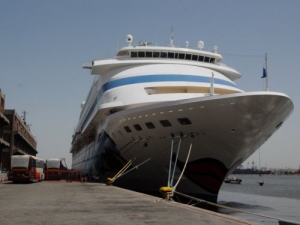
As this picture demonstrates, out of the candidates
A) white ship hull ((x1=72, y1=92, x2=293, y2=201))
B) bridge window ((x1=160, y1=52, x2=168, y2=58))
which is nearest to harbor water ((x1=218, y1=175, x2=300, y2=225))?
white ship hull ((x1=72, y1=92, x2=293, y2=201))

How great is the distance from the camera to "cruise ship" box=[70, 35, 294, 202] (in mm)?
17562

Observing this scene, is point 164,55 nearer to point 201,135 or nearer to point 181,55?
point 181,55

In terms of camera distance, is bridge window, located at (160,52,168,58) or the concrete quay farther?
bridge window, located at (160,52,168,58)

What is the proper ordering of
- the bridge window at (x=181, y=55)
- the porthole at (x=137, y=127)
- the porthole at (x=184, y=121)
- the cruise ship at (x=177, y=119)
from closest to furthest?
the cruise ship at (x=177, y=119)
the porthole at (x=184, y=121)
the porthole at (x=137, y=127)
the bridge window at (x=181, y=55)

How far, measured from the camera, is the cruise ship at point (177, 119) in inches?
691

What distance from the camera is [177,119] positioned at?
18656 mm

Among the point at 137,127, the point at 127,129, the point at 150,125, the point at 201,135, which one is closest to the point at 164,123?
the point at 150,125

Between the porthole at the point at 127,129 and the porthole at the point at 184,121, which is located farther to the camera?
the porthole at the point at 127,129

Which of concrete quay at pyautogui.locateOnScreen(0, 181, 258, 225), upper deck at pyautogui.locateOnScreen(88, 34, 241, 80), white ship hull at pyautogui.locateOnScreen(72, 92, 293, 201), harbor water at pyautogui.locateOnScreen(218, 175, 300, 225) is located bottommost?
harbor water at pyautogui.locateOnScreen(218, 175, 300, 225)

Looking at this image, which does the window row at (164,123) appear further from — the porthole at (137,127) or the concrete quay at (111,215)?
the concrete quay at (111,215)

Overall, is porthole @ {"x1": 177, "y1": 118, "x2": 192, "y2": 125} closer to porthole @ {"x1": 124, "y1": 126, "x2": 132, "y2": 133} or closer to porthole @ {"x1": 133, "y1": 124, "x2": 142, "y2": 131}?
porthole @ {"x1": 133, "y1": 124, "x2": 142, "y2": 131}

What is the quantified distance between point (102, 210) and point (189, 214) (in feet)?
8.46

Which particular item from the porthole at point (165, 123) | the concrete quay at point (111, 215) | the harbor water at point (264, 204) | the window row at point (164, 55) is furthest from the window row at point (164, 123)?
the window row at point (164, 55)

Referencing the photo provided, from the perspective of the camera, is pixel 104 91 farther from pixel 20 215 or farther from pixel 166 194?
pixel 20 215
